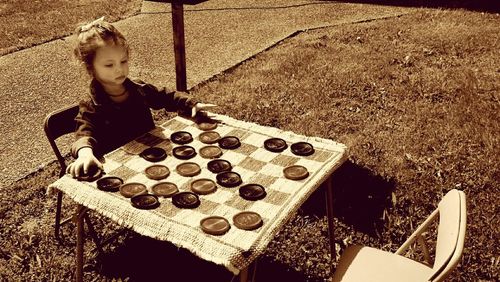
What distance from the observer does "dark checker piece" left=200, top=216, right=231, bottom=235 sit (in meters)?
2.06

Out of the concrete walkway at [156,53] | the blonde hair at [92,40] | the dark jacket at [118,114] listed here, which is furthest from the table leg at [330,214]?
the concrete walkway at [156,53]

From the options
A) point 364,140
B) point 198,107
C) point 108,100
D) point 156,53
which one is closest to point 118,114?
point 108,100

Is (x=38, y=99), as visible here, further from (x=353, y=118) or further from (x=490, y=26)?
(x=490, y=26)

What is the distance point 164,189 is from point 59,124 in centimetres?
108

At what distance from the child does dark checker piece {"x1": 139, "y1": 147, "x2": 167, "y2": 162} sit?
27cm

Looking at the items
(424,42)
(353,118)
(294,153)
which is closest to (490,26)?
(424,42)

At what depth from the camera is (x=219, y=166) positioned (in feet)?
8.39

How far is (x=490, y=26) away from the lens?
7398 mm

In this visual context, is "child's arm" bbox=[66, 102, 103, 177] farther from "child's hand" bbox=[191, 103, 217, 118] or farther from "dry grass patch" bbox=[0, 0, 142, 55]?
"dry grass patch" bbox=[0, 0, 142, 55]

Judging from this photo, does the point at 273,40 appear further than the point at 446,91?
Yes

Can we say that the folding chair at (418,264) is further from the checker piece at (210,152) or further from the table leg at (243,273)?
the checker piece at (210,152)

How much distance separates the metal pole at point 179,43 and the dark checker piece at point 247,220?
348cm

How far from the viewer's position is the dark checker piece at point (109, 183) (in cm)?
237

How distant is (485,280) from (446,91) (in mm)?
2840
